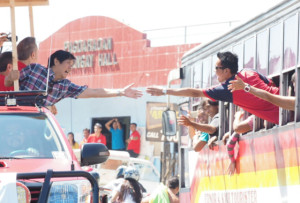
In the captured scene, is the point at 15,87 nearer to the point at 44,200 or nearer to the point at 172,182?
the point at 44,200

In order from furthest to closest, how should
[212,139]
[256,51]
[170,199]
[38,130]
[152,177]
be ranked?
[152,177] → [170,199] → [212,139] → [256,51] → [38,130]

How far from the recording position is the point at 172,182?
544 inches

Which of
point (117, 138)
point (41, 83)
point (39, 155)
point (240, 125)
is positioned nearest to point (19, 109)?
point (39, 155)

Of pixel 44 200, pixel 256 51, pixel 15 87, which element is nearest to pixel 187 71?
pixel 256 51

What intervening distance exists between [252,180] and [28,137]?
2792 millimetres

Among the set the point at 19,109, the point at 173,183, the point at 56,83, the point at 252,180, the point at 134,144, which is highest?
the point at 56,83

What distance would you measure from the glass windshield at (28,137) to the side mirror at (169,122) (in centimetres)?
529

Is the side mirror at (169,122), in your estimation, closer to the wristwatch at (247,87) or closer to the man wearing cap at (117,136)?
the wristwatch at (247,87)

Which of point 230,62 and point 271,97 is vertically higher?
point 230,62

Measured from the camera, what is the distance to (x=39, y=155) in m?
7.73

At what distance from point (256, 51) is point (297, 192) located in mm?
2146

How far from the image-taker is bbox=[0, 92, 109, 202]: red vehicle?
6.74 metres

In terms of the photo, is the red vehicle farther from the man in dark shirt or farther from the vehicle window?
the vehicle window

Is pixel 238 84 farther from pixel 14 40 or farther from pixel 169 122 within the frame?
pixel 169 122
